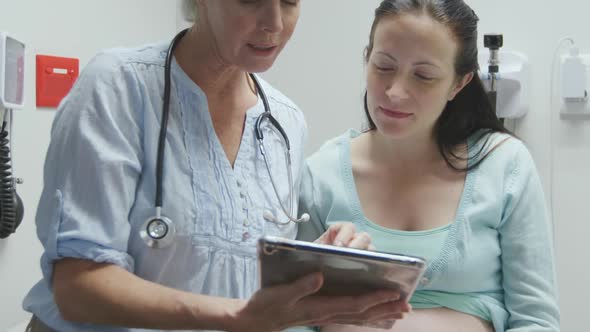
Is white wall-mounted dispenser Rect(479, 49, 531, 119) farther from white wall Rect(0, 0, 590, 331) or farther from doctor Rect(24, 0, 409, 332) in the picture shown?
doctor Rect(24, 0, 409, 332)

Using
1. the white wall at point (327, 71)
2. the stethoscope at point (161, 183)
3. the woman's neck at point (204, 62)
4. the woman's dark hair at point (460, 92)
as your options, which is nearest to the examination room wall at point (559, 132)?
the white wall at point (327, 71)

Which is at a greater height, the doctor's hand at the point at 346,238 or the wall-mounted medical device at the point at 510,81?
the wall-mounted medical device at the point at 510,81

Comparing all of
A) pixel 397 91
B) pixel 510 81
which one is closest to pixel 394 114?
pixel 397 91

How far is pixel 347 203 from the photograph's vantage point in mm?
1340

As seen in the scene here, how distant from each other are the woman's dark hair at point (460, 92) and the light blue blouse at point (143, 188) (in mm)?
Answer: 400

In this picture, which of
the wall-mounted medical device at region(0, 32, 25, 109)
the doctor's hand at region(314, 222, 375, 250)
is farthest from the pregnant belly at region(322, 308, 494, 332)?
the wall-mounted medical device at region(0, 32, 25, 109)

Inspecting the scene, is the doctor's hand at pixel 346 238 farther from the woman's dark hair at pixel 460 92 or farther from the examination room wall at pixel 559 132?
the examination room wall at pixel 559 132

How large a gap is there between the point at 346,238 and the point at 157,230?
0.96 feet

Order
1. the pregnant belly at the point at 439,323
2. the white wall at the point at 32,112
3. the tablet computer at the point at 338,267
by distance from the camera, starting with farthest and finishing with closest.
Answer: the white wall at the point at 32,112, the pregnant belly at the point at 439,323, the tablet computer at the point at 338,267

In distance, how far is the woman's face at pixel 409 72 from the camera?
129 cm

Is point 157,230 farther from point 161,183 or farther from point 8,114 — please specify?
point 8,114

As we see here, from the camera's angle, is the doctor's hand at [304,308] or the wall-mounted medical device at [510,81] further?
the wall-mounted medical device at [510,81]

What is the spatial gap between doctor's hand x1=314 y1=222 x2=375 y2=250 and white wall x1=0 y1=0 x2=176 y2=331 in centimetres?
94

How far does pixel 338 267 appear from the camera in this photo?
2.75 ft
